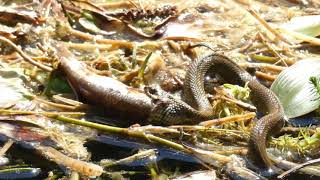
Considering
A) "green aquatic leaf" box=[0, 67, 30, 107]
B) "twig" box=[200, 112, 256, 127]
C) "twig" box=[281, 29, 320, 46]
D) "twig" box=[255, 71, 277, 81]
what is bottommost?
"twig" box=[255, 71, 277, 81]

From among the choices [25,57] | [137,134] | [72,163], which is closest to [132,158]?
[137,134]

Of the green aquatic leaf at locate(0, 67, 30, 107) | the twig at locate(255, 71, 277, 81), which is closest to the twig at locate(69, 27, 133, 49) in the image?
the green aquatic leaf at locate(0, 67, 30, 107)

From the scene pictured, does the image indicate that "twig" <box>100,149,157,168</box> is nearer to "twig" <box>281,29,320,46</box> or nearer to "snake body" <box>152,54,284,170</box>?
"snake body" <box>152,54,284,170</box>

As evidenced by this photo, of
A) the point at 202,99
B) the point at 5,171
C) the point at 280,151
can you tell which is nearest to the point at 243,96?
the point at 202,99

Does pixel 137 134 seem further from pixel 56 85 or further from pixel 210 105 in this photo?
pixel 56 85

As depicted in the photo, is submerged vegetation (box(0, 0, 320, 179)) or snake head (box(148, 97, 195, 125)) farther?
snake head (box(148, 97, 195, 125))

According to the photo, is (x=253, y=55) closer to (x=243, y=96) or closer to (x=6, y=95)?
(x=243, y=96)

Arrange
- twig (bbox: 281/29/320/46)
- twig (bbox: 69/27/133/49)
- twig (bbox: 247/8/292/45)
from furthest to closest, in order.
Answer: twig (bbox: 247/8/292/45)
twig (bbox: 281/29/320/46)
twig (bbox: 69/27/133/49)

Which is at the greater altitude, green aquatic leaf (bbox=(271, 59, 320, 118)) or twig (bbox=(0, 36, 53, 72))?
twig (bbox=(0, 36, 53, 72))
